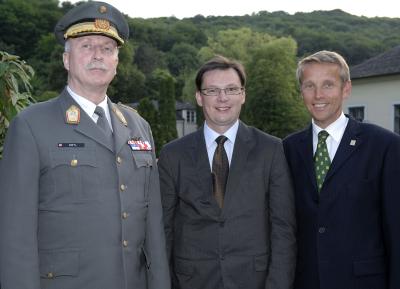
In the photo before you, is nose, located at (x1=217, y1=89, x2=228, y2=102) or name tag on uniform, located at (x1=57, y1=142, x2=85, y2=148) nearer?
name tag on uniform, located at (x1=57, y1=142, x2=85, y2=148)

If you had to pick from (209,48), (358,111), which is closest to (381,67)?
(358,111)

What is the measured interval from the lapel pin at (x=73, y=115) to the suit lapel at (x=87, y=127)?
0.05 ft

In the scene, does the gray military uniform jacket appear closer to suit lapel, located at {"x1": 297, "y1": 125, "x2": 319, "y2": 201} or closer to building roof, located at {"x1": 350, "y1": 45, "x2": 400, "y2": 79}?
suit lapel, located at {"x1": 297, "y1": 125, "x2": 319, "y2": 201}

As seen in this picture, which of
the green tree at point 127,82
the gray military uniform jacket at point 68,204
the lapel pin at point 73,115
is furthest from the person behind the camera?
the green tree at point 127,82

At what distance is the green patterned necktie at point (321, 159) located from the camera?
4168 mm

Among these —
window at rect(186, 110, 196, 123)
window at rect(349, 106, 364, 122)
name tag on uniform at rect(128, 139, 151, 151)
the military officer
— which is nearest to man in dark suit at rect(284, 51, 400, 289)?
the military officer

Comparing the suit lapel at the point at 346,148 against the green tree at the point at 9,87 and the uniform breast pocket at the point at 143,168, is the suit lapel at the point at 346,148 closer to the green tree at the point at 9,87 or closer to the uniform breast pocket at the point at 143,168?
the uniform breast pocket at the point at 143,168

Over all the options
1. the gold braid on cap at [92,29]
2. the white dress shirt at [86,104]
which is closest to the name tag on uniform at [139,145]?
the white dress shirt at [86,104]

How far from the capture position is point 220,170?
13.3 feet

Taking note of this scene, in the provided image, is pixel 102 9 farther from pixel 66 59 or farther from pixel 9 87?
pixel 9 87

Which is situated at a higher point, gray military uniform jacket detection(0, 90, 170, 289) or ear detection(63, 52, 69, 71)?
ear detection(63, 52, 69, 71)

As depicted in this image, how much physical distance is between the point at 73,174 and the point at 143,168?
55 cm

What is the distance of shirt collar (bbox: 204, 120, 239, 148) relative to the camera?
416 centimetres

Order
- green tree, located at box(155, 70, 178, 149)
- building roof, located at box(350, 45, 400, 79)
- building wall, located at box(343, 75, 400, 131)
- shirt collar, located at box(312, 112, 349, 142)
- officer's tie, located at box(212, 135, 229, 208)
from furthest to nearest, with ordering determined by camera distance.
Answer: green tree, located at box(155, 70, 178, 149), building roof, located at box(350, 45, 400, 79), building wall, located at box(343, 75, 400, 131), shirt collar, located at box(312, 112, 349, 142), officer's tie, located at box(212, 135, 229, 208)
